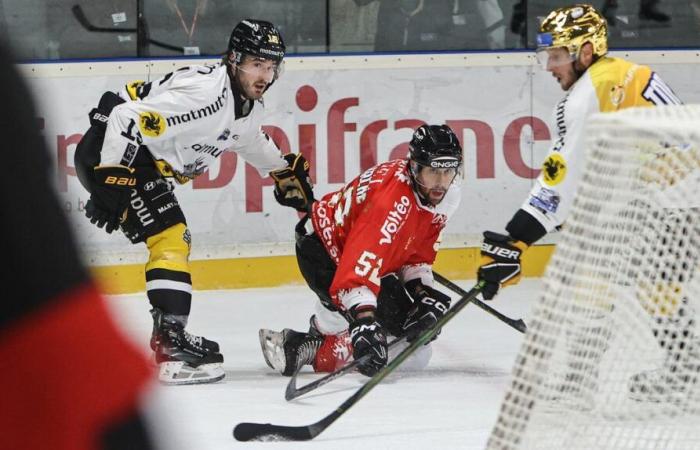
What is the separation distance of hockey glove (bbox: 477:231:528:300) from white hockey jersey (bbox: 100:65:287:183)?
1056 millimetres

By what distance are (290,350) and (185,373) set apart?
33 centimetres

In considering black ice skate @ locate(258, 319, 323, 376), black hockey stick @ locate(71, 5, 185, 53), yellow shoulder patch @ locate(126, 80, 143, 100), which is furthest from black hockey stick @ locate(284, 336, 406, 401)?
black hockey stick @ locate(71, 5, 185, 53)

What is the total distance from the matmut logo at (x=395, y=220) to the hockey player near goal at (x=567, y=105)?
398 mm

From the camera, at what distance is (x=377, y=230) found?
11.2ft

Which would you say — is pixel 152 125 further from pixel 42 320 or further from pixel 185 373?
pixel 42 320

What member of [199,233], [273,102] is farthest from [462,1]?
[199,233]

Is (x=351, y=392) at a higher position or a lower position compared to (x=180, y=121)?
lower

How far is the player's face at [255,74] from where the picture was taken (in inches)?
145

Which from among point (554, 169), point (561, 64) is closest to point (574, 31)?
point (561, 64)

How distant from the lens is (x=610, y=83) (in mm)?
3109

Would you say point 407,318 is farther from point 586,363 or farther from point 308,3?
point 308,3

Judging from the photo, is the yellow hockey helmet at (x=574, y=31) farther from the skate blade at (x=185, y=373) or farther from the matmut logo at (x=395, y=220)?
the skate blade at (x=185, y=373)

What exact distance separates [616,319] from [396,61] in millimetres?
3283

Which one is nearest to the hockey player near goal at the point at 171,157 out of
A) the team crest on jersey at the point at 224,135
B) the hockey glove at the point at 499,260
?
the team crest on jersey at the point at 224,135
